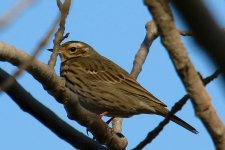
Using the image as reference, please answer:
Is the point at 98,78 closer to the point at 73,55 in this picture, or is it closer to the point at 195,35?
the point at 73,55

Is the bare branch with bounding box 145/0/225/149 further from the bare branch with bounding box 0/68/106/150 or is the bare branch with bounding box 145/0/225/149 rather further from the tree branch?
the bare branch with bounding box 0/68/106/150

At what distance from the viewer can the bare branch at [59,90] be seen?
3395 millimetres

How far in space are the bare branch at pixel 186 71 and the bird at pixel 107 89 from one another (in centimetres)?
496

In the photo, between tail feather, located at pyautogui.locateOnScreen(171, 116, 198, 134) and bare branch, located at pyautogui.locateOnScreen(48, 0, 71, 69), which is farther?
tail feather, located at pyautogui.locateOnScreen(171, 116, 198, 134)

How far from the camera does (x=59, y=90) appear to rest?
3.95m

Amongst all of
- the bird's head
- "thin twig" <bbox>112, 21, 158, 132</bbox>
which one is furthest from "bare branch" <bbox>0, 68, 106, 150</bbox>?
the bird's head

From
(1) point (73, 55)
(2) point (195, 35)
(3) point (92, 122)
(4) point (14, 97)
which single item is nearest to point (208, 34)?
(2) point (195, 35)

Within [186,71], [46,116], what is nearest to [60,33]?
[46,116]

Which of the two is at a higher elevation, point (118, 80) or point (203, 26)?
point (203, 26)

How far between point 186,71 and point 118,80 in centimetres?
679

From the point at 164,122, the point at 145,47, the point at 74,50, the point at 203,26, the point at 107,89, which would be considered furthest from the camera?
the point at 74,50

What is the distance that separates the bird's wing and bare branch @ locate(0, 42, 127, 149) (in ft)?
11.3

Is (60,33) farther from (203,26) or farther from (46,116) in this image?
(203,26)

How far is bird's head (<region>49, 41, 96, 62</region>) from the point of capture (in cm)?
1002
